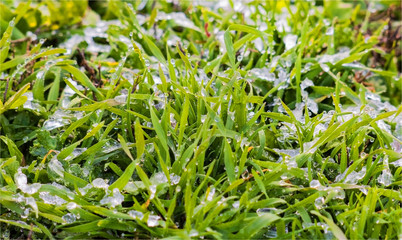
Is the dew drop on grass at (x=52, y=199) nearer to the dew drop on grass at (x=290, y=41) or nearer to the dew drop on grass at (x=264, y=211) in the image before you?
the dew drop on grass at (x=264, y=211)

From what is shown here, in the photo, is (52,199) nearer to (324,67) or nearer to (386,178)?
(386,178)

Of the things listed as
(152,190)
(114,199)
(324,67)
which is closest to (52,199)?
(114,199)

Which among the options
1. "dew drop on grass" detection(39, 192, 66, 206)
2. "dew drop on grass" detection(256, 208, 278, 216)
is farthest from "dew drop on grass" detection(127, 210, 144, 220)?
"dew drop on grass" detection(256, 208, 278, 216)

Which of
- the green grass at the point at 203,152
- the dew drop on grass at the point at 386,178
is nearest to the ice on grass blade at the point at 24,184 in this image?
the green grass at the point at 203,152

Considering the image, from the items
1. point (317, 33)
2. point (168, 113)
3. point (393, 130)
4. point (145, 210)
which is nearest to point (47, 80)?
point (168, 113)

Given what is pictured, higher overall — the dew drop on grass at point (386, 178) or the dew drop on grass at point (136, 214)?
the dew drop on grass at point (386, 178)

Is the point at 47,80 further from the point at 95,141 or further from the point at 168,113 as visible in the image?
the point at 168,113

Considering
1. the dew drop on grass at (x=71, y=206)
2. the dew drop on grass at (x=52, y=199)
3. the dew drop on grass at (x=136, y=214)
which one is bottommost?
the dew drop on grass at (x=52, y=199)

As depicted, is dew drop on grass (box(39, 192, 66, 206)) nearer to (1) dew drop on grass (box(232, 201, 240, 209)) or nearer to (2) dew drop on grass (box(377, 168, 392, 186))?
(1) dew drop on grass (box(232, 201, 240, 209))
